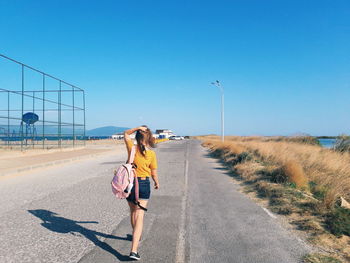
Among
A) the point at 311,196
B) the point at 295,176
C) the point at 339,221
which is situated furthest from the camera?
the point at 295,176

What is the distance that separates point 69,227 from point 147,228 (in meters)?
1.45

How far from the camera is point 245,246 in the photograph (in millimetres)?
4430

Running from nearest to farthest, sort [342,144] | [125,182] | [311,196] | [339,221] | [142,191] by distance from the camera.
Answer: [125,182], [142,191], [339,221], [311,196], [342,144]

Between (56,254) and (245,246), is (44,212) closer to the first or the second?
(56,254)

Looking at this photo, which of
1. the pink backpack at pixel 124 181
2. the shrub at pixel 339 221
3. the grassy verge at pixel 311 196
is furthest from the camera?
the shrub at pixel 339 221

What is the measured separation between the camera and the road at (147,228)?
13.4 ft

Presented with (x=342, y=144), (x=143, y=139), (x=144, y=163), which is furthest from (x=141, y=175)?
(x=342, y=144)

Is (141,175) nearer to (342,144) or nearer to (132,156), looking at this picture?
(132,156)

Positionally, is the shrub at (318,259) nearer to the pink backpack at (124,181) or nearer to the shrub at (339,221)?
the shrub at (339,221)

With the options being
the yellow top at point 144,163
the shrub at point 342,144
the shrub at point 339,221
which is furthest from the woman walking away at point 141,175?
the shrub at point 342,144

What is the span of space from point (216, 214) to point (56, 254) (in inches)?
134

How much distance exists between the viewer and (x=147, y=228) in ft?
17.2

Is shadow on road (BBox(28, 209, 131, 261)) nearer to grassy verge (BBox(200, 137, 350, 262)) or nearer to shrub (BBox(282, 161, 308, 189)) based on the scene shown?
grassy verge (BBox(200, 137, 350, 262))

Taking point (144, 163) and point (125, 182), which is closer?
point (125, 182)
